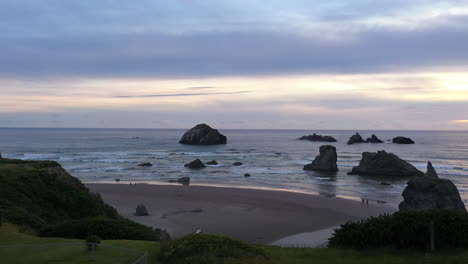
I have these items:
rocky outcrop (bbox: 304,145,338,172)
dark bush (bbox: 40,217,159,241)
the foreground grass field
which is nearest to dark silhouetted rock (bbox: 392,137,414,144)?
rocky outcrop (bbox: 304,145,338,172)

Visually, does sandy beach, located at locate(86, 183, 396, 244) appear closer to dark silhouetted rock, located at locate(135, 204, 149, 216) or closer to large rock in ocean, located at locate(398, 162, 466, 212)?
dark silhouetted rock, located at locate(135, 204, 149, 216)

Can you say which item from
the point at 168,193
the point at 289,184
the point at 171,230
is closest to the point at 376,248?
the point at 171,230

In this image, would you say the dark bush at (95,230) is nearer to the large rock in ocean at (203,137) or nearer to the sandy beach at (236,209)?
the sandy beach at (236,209)

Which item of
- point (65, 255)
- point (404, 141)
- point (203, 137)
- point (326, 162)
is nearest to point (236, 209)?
point (65, 255)

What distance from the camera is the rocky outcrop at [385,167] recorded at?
61.0 m

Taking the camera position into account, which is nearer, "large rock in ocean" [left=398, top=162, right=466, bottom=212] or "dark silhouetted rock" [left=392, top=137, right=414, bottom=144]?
"large rock in ocean" [left=398, top=162, right=466, bottom=212]

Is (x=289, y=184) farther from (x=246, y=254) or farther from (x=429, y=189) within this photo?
(x=246, y=254)

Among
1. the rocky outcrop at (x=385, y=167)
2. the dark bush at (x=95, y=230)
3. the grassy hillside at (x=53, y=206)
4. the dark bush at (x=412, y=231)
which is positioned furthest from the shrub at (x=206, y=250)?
the rocky outcrop at (x=385, y=167)

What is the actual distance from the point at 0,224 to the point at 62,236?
120 inches

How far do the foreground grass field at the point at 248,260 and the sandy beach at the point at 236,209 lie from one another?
11822mm

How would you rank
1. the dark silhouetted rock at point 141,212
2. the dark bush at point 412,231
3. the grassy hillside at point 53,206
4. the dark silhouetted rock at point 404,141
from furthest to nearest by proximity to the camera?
1. the dark silhouetted rock at point 404,141
2. the dark silhouetted rock at point 141,212
3. the grassy hillside at point 53,206
4. the dark bush at point 412,231

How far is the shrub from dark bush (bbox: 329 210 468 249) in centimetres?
384

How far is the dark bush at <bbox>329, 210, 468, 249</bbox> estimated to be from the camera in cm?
1274

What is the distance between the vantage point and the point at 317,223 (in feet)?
97.5
